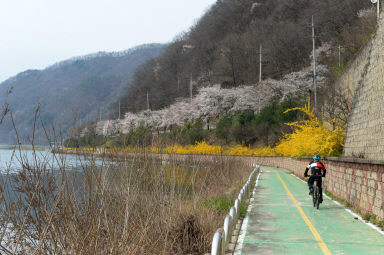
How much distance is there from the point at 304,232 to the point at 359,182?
386 cm

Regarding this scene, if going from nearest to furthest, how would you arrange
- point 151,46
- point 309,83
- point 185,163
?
point 185,163
point 309,83
point 151,46

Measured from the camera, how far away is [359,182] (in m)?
12.9

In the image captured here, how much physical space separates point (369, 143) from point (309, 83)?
146ft

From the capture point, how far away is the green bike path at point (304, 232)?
827cm

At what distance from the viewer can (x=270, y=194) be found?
18.5m

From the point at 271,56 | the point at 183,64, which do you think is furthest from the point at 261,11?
the point at 271,56

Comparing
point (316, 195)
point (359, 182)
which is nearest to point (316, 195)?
point (316, 195)

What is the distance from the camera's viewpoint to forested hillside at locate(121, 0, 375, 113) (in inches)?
2474

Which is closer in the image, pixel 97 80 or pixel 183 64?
pixel 183 64

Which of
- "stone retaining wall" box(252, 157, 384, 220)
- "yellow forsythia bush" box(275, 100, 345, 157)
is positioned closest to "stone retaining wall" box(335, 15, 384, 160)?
"stone retaining wall" box(252, 157, 384, 220)

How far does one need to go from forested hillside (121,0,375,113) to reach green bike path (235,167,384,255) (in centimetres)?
2493

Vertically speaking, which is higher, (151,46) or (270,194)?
(151,46)

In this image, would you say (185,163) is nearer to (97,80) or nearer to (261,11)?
(261,11)

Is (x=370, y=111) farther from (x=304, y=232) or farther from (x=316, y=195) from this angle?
(x=304, y=232)
